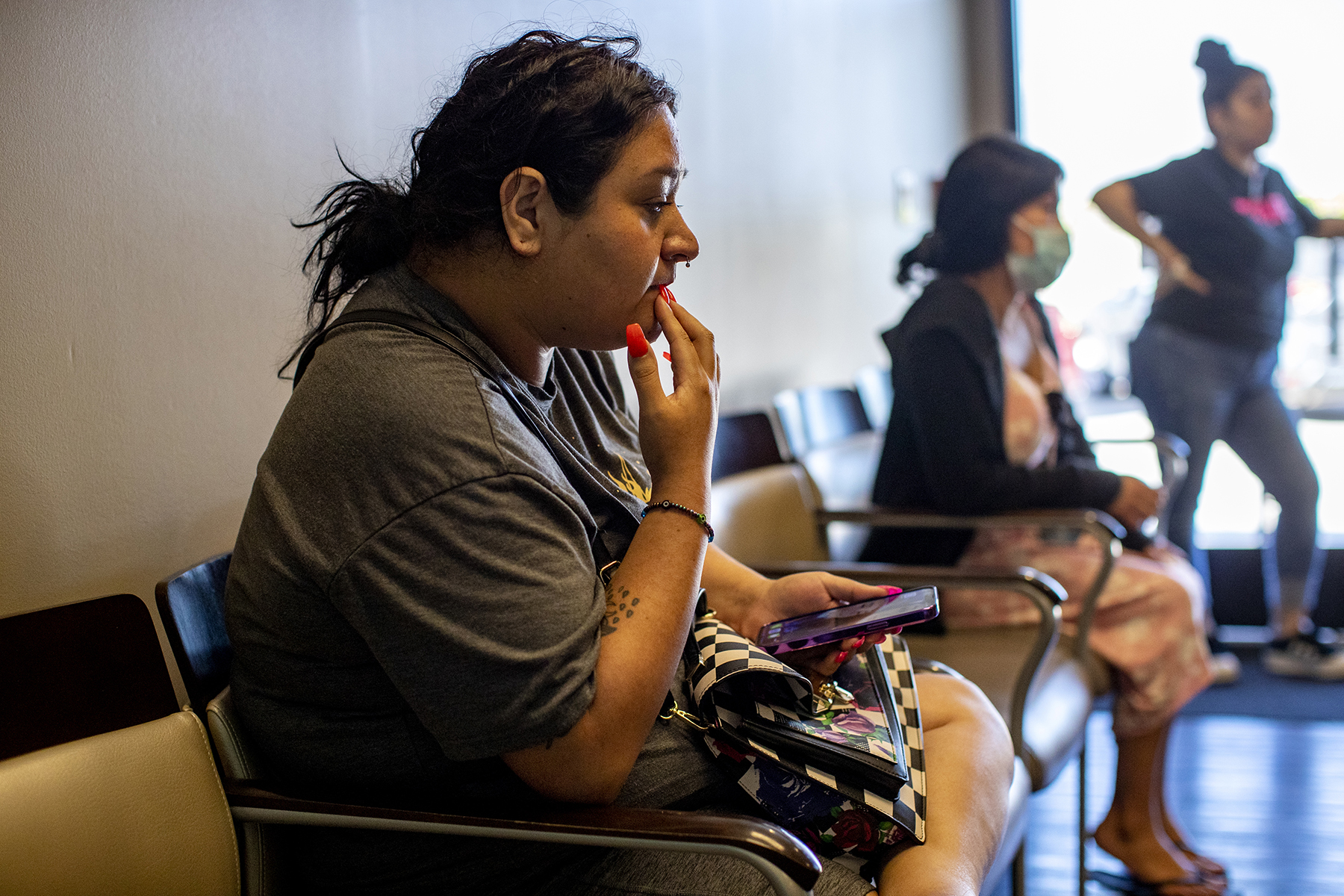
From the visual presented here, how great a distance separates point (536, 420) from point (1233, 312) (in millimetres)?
2863

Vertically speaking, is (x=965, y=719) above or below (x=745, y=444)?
below

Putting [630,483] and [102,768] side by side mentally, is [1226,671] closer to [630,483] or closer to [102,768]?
[630,483]

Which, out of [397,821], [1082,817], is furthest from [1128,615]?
[397,821]

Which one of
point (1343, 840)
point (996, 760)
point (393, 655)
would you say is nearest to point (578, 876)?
point (393, 655)

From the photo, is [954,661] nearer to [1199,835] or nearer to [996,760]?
[996,760]

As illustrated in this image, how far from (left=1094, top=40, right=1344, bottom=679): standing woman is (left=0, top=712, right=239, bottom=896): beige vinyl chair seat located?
10.0 ft

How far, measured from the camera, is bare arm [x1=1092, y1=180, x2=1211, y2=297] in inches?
131

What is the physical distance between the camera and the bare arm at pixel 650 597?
94cm

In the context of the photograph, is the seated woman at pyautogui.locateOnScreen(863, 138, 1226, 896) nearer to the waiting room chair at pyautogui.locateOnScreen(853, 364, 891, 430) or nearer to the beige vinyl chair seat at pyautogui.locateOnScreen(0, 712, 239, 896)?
the waiting room chair at pyautogui.locateOnScreen(853, 364, 891, 430)

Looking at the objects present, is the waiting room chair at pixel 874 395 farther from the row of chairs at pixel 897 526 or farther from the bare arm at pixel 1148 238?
Result: the bare arm at pixel 1148 238

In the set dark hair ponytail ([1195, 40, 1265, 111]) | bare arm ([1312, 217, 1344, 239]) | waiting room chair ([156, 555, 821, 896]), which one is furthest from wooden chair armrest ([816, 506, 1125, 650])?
bare arm ([1312, 217, 1344, 239])

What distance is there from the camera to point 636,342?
1.12m

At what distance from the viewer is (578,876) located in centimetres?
106

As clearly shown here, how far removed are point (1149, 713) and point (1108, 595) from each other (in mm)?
223
